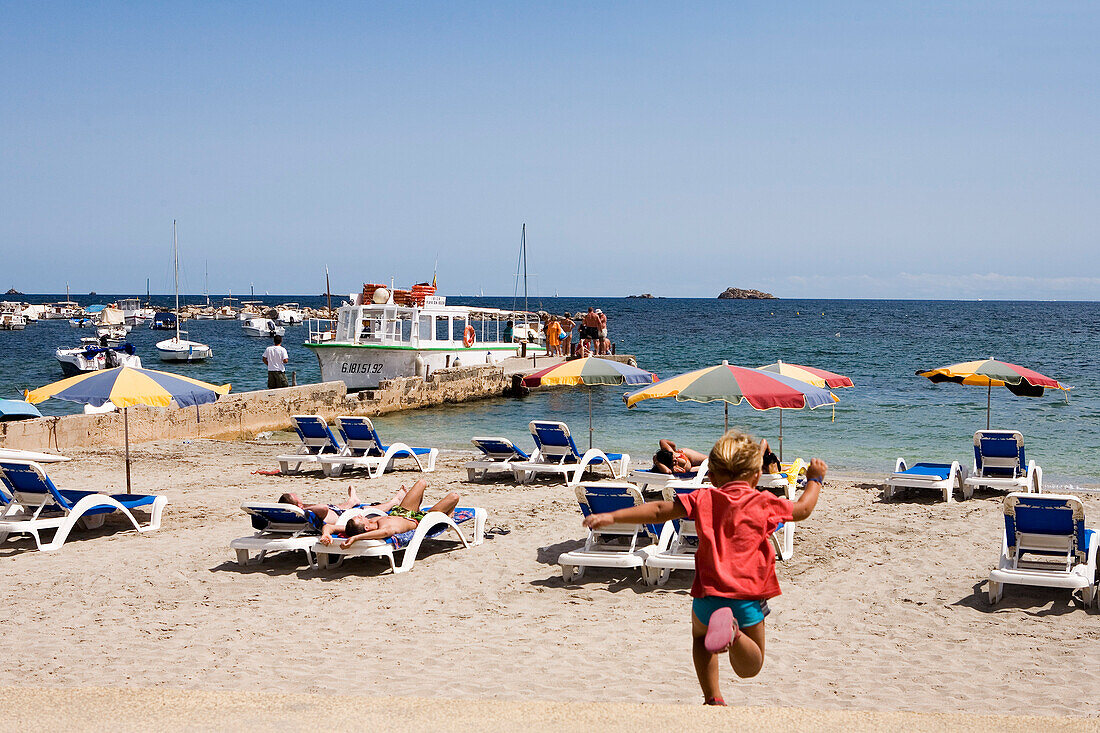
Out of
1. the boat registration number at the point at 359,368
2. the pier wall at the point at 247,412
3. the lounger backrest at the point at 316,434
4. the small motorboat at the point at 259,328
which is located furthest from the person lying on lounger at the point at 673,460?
the small motorboat at the point at 259,328

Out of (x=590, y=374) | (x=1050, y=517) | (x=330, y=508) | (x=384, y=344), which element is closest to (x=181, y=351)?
(x=384, y=344)

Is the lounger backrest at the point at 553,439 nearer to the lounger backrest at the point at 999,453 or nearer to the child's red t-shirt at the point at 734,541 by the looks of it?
the lounger backrest at the point at 999,453

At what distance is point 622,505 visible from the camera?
7.55m

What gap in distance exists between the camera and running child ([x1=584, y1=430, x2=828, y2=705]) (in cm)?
340

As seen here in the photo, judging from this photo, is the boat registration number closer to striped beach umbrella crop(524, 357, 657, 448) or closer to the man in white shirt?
the man in white shirt

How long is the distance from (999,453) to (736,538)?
8.82 metres

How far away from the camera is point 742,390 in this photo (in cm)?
916

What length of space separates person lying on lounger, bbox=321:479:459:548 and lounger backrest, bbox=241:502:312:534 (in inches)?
11.7

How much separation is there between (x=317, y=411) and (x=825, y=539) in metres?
13.1

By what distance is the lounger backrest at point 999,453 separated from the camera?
1089 cm

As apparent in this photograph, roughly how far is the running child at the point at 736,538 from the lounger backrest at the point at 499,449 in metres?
8.72

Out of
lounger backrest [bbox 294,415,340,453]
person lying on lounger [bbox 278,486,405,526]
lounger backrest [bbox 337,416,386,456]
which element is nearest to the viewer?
person lying on lounger [bbox 278,486,405,526]

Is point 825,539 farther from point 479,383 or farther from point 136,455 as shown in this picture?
point 479,383

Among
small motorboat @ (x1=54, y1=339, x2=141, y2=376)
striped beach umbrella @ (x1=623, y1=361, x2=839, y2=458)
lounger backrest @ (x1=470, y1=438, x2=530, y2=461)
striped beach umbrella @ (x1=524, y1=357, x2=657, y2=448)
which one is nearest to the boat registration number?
small motorboat @ (x1=54, y1=339, x2=141, y2=376)
